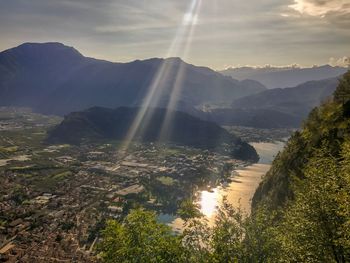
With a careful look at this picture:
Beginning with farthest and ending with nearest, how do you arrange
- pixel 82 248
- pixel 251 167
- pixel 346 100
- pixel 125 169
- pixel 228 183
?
pixel 251 167 < pixel 125 169 < pixel 228 183 < pixel 82 248 < pixel 346 100

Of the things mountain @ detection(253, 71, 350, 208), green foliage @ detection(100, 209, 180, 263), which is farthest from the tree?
mountain @ detection(253, 71, 350, 208)

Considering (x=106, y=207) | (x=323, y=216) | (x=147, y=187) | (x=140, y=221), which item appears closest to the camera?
(x=323, y=216)

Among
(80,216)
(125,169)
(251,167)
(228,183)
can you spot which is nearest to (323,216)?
(80,216)

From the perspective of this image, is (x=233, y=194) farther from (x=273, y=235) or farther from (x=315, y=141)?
(x=273, y=235)

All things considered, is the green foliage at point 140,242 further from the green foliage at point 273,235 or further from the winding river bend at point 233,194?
the winding river bend at point 233,194

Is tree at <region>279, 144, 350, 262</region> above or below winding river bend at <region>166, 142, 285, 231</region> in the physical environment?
above

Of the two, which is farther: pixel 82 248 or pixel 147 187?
pixel 147 187

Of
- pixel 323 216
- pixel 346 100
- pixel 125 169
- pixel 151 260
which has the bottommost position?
pixel 125 169

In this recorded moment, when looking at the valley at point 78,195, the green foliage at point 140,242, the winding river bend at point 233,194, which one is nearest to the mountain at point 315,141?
the green foliage at point 140,242

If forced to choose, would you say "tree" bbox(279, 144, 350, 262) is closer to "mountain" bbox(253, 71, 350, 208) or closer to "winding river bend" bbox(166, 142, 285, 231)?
"mountain" bbox(253, 71, 350, 208)

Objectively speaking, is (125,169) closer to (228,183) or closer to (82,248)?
(228,183)

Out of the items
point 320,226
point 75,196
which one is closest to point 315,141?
point 320,226
